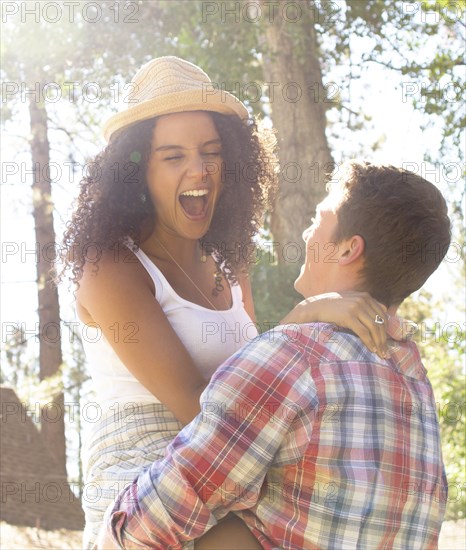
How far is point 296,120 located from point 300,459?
7877 millimetres

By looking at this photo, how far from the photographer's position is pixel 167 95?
3402 mm

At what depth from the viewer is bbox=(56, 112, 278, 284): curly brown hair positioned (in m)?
3.30

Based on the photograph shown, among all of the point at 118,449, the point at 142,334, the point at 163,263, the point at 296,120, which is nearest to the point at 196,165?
the point at 163,263

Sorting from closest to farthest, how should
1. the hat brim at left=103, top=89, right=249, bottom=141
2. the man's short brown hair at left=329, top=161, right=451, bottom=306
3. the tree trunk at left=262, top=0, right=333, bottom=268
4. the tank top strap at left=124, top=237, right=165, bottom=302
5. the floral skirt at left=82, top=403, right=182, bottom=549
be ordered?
1. the man's short brown hair at left=329, top=161, right=451, bottom=306
2. the floral skirt at left=82, top=403, right=182, bottom=549
3. the tank top strap at left=124, top=237, right=165, bottom=302
4. the hat brim at left=103, top=89, right=249, bottom=141
5. the tree trunk at left=262, top=0, right=333, bottom=268

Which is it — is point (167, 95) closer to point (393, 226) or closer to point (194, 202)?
point (194, 202)

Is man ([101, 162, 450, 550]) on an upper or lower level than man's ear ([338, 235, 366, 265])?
lower

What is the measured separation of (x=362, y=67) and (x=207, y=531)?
31.1 feet

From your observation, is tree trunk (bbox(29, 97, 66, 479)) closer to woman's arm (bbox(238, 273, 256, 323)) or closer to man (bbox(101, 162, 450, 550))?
woman's arm (bbox(238, 273, 256, 323))

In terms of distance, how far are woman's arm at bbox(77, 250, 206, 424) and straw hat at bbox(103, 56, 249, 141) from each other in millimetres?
655

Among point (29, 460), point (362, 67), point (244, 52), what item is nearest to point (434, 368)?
point (362, 67)

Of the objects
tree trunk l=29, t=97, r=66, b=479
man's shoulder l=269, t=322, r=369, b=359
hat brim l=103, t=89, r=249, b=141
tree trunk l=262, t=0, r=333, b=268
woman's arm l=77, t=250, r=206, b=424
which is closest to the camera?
man's shoulder l=269, t=322, r=369, b=359

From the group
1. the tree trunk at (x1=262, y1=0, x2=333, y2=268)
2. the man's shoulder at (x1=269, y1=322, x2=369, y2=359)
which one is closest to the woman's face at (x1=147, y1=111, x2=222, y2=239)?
the man's shoulder at (x1=269, y1=322, x2=369, y2=359)

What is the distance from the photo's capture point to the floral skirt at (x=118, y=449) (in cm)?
276

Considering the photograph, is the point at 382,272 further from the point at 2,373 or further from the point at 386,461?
the point at 2,373
